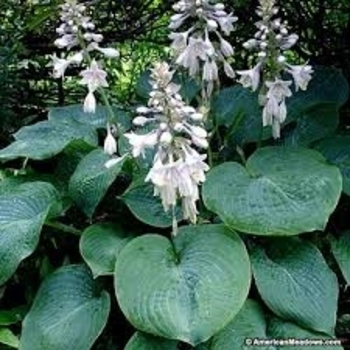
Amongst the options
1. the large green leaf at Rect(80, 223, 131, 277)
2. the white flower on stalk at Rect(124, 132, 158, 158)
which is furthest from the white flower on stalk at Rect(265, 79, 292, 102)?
the large green leaf at Rect(80, 223, 131, 277)

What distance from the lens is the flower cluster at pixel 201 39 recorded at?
2.46 m

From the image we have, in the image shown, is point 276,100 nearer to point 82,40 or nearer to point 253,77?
point 253,77

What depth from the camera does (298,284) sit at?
228cm

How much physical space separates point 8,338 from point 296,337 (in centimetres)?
91

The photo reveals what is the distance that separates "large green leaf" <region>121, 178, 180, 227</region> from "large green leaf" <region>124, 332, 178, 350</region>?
0.43 metres

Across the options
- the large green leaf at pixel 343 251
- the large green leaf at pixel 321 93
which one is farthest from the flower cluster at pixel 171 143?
the large green leaf at pixel 321 93

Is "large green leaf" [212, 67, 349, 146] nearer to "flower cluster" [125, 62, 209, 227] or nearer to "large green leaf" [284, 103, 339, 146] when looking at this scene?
"large green leaf" [284, 103, 339, 146]

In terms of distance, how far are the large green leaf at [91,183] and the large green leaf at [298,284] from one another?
568 mm

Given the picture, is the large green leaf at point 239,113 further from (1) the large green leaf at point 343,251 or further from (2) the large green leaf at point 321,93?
(1) the large green leaf at point 343,251

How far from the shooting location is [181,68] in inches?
109

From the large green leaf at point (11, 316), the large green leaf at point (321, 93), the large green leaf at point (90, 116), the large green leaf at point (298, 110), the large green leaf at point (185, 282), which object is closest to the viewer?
the large green leaf at point (185, 282)

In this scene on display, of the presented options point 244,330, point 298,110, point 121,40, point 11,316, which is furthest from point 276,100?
point 121,40

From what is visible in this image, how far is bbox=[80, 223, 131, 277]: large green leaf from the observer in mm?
2363

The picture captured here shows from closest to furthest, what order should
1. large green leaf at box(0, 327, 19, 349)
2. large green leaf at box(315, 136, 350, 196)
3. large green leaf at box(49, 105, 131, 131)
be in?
large green leaf at box(0, 327, 19, 349)
large green leaf at box(315, 136, 350, 196)
large green leaf at box(49, 105, 131, 131)
